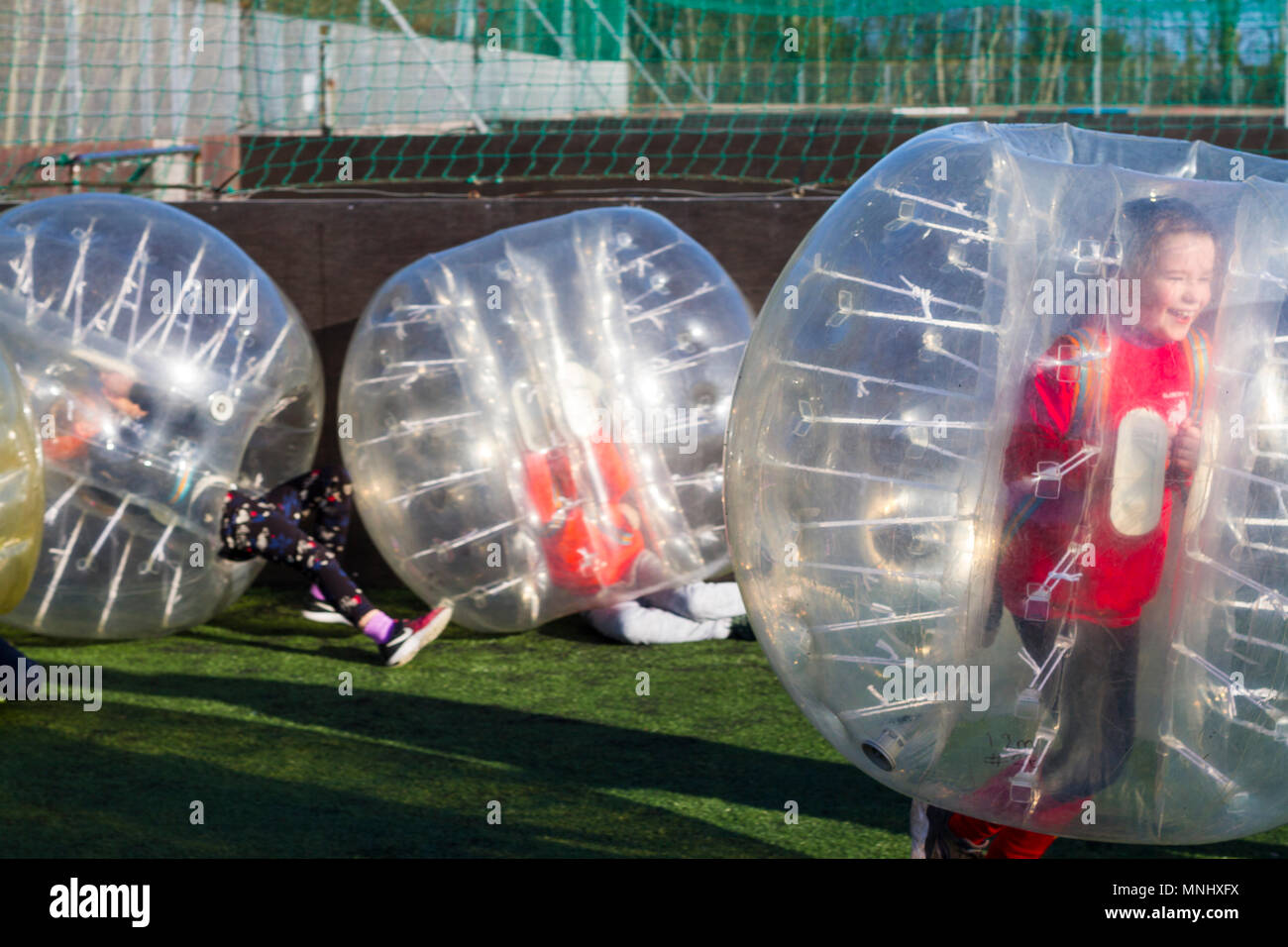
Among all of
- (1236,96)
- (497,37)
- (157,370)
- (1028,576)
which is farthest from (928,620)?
(1236,96)

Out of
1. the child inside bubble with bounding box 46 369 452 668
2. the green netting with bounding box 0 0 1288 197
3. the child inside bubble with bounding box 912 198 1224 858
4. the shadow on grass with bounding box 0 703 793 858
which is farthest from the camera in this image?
the green netting with bounding box 0 0 1288 197

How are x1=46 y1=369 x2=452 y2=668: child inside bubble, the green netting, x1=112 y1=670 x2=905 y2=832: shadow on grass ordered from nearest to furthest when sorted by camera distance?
x1=112 y1=670 x2=905 y2=832: shadow on grass, x1=46 y1=369 x2=452 y2=668: child inside bubble, the green netting

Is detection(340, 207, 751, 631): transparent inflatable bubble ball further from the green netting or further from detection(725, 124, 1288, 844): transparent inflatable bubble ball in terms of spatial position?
the green netting

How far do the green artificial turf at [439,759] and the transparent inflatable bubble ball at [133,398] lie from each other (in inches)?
13.0

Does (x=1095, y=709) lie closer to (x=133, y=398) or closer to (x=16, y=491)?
(x=16, y=491)

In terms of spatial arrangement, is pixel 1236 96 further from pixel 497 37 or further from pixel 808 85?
pixel 497 37

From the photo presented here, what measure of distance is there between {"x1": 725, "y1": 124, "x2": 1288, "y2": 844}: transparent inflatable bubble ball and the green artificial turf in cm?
93

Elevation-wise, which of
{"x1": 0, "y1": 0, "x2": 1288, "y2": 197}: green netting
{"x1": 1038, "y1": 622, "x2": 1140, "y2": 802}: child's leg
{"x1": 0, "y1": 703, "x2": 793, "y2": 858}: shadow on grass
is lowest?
{"x1": 0, "y1": 703, "x2": 793, "y2": 858}: shadow on grass

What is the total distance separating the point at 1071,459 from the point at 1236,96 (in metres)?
7.99

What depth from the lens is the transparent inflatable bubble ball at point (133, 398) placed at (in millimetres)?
4695

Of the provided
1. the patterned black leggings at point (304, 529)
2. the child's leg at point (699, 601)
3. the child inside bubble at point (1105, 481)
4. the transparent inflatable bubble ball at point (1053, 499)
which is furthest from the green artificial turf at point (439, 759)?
the child inside bubble at point (1105, 481)

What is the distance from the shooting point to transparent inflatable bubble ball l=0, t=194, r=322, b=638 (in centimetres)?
470

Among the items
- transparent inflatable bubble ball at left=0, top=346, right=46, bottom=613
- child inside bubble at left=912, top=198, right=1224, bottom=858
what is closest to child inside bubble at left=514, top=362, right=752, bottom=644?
transparent inflatable bubble ball at left=0, top=346, right=46, bottom=613

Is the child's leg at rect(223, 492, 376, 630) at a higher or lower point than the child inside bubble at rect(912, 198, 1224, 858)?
lower
